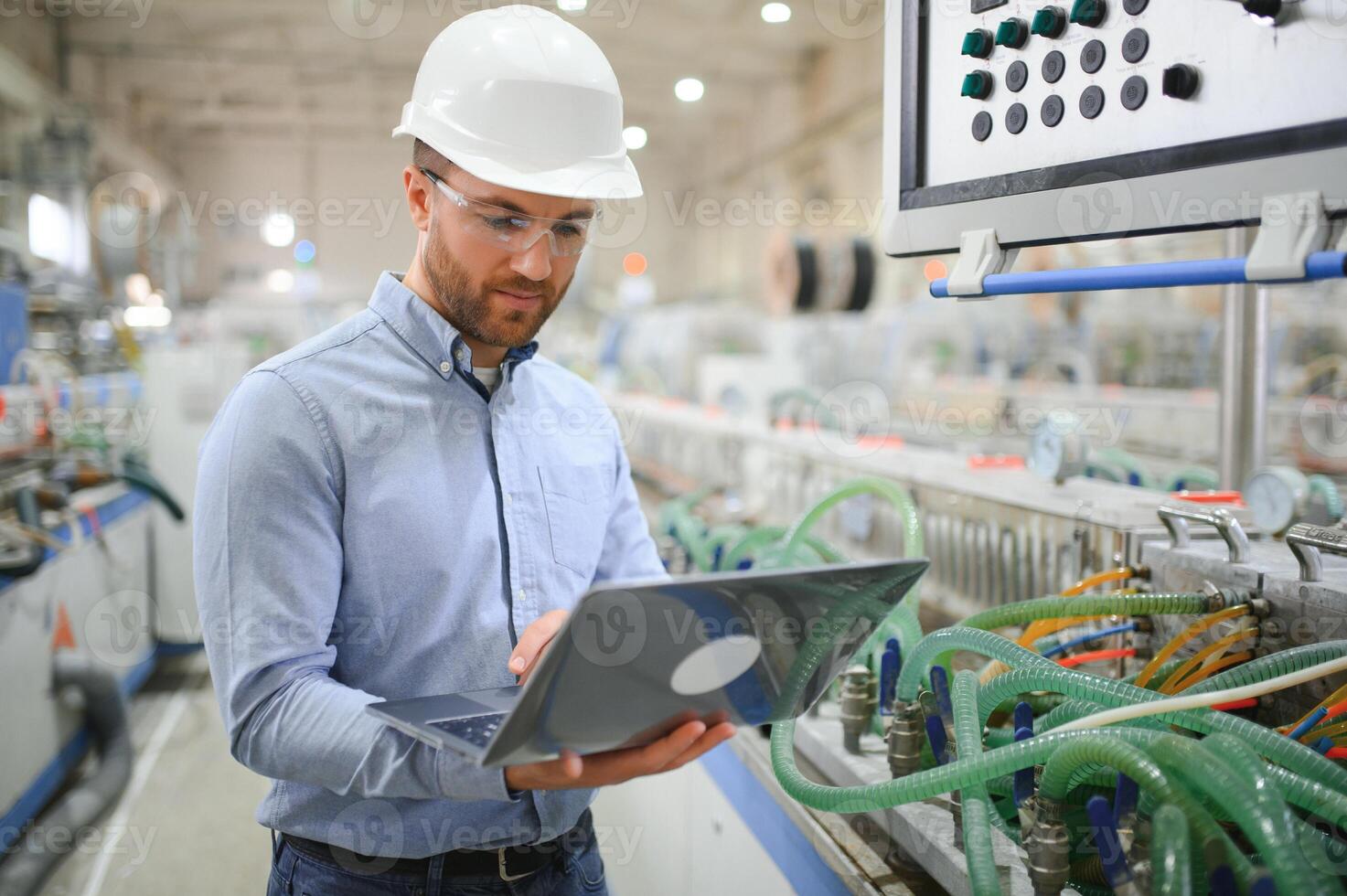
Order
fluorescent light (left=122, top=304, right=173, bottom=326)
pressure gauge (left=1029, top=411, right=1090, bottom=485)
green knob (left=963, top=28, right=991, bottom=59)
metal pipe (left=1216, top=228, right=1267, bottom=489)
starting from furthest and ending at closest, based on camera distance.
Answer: fluorescent light (left=122, top=304, right=173, bottom=326)
metal pipe (left=1216, top=228, right=1267, bottom=489)
pressure gauge (left=1029, top=411, right=1090, bottom=485)
green knob (left=963, top=28, right=991, bottom=59)

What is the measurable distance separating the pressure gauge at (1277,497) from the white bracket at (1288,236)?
0.77 meters

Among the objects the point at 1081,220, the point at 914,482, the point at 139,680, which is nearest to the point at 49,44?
the point at 139,680

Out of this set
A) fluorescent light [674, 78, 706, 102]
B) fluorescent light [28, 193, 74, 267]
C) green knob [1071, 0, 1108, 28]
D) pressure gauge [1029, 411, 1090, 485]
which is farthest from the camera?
fluorescent light [674, 78, 706, 102]

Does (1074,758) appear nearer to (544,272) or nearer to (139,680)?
(544,272)

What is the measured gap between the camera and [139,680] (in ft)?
13.1

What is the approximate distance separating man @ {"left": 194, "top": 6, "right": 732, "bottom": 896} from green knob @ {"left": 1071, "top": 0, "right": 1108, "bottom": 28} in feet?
1.62

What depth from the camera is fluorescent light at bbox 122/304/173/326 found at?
7.66 metres

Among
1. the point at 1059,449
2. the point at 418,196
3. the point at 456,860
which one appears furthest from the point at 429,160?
the point at 1059,449

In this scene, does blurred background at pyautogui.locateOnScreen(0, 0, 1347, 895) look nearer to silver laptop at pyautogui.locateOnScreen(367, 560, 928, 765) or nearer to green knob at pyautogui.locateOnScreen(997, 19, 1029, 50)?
silver laptop at pyautogui.locateOnScreen(367, 560, 928, 765)

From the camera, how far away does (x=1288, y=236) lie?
2.41 feet

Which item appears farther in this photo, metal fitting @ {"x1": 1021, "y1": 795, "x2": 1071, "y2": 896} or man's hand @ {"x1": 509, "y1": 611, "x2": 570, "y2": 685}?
man's hand @ {"x1": 509, "y1": 611, "x2": 570, "y2": 685}

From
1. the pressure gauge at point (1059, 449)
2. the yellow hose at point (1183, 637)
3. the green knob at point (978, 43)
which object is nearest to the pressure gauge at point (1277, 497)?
the pressure gauge at point (1059, 449)

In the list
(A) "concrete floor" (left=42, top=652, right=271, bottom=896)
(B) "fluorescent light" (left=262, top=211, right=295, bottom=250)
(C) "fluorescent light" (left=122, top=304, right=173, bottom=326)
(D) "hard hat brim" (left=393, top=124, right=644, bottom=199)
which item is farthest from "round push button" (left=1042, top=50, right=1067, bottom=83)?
(B) "fluorescent light" (left=262, top=211, right=295, bottom=250)

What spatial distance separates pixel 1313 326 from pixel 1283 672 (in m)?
5.78
